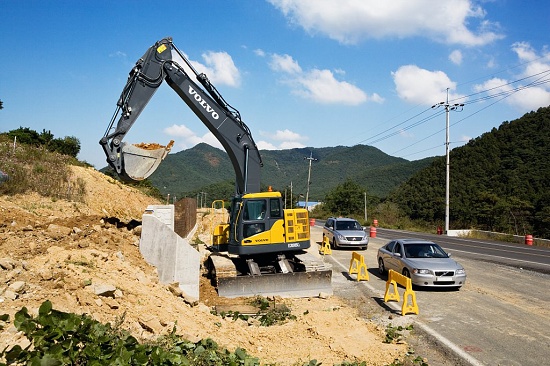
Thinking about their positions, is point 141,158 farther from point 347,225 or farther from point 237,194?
point 347,225

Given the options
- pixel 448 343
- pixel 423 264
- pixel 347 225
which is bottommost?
pixel 448 343

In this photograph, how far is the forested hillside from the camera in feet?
143

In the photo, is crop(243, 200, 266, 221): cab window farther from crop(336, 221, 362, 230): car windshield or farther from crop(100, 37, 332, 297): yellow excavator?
crop(336, 221, 362, 230): car windshield

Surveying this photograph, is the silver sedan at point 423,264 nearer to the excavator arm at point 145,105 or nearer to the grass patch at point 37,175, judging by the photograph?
the excavator arm at point 145,105

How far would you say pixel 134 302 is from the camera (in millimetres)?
8047

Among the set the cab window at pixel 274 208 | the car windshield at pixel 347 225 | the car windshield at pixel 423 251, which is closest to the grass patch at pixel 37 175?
the cab window at pixel 274 208

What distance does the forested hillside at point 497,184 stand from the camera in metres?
43.5

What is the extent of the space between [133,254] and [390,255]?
831 centimetres

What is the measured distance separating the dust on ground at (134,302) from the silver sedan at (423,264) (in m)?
2.75

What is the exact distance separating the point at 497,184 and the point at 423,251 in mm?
53241

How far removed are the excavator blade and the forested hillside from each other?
34.5 m

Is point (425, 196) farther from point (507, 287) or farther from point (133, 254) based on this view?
point (133, 254)

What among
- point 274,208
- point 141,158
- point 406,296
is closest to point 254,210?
point 274,208

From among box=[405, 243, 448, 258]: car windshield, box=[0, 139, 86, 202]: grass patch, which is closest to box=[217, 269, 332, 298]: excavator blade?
Result: box=[405, 243, 448, 258]: car windshield
